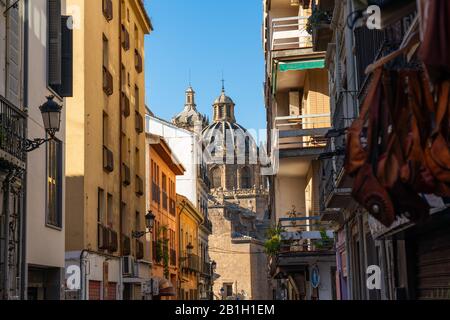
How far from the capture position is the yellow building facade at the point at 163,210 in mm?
34062

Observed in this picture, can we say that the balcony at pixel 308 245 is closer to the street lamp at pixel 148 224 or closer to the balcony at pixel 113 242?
the street lamp at pixel 148 224

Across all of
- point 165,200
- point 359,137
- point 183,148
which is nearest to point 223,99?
point 183,148

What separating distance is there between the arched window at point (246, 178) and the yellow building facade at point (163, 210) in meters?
88.4

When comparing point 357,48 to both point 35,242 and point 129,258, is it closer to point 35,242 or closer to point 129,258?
point 35,242

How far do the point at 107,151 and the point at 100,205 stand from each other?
152 cm

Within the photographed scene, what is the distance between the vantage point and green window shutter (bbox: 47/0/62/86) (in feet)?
54.9

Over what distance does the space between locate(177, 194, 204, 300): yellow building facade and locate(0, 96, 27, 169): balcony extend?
101 ft

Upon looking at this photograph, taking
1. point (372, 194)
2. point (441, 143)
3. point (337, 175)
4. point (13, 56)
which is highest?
point (13, 56)

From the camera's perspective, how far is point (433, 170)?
5.09 m

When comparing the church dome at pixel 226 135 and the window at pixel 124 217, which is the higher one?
the church dome at pixel 226 135

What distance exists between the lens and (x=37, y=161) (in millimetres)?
15719

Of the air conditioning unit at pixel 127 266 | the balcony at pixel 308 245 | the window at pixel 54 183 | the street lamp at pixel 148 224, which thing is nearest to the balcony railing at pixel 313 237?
the balcony at pixel 308 245

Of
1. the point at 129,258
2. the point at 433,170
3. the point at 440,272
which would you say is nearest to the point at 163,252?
the point at 129,258

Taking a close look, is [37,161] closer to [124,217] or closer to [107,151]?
[107,151]
